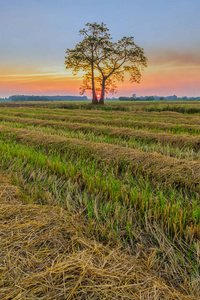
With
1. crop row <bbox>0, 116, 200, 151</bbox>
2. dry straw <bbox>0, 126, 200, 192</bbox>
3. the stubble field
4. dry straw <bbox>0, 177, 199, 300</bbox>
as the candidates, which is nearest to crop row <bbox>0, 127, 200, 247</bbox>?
the stubble field

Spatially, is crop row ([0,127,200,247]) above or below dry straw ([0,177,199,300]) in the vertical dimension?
below

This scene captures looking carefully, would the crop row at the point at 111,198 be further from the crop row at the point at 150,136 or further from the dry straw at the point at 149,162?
the crop row at the point at 150,136

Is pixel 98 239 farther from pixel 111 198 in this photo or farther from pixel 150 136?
pixel 150 136

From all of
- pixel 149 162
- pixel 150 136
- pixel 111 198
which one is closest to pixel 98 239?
pixel 111 198

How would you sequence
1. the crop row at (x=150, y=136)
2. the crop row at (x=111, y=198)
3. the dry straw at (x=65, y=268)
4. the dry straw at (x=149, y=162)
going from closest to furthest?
the dry straw at (x=65, y=268) → the crop row at (x=111, y=198) → the dry straw at (x=149, y=162) → the crop row at (x=150, y=136)

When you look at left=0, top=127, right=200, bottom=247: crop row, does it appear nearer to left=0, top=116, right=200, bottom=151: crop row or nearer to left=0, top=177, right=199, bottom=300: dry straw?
left=0, top=177, right=199, bottom=300: dry straw

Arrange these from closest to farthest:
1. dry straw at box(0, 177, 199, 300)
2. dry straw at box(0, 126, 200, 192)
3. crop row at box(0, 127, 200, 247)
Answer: dry straw at box(0, 177, 199, 300) → crop row at box(0, 127, 200, 247) → dry straw at box(0, 126, 200, 192)

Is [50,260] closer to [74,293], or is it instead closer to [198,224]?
[74,293]

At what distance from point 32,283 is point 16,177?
2662 millimetres

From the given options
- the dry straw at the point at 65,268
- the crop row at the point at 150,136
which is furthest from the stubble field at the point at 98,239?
the crop row at the point at 150,136

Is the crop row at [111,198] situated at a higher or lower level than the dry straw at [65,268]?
lower

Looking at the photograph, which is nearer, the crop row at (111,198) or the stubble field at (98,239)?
→ the stubble field at (98,239)

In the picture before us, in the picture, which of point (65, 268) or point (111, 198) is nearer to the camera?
point (65, 268)

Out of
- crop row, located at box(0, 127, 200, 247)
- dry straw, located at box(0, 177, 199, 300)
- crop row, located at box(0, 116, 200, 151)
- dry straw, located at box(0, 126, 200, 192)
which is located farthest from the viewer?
crop row, located at box(0, 116, 200, 151)
